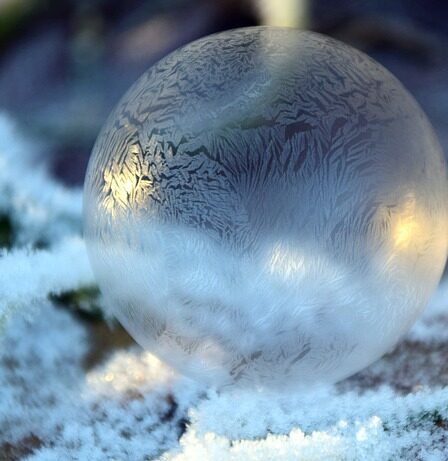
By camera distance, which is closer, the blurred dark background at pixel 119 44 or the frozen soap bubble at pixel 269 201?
the frozen soap bubble at pixel 269 201

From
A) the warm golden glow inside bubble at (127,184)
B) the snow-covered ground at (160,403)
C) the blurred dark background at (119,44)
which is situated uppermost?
the blurred dark background at (119,44)

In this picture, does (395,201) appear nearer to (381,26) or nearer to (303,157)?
(303,157)

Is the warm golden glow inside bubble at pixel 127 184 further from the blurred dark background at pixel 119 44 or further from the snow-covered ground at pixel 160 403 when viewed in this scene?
the blurred dark background at pixel 119 44

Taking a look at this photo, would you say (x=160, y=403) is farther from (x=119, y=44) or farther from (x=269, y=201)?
(x=119, y=44)

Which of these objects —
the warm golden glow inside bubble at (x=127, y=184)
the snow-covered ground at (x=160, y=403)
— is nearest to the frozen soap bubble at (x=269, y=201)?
the warm golden glow inside bubble at (x=127, y=184)

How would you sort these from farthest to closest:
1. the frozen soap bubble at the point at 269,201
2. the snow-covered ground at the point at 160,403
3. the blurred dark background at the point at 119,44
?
1. the blurred dark background at the point at 119,44
2. the snow-covered ground at the point at 160,403
3. the frozen soap bubble at the point at 269,201

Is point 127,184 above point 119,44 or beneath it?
beneath

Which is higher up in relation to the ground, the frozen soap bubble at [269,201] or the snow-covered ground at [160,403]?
the frozen soap bubble at [269,201]

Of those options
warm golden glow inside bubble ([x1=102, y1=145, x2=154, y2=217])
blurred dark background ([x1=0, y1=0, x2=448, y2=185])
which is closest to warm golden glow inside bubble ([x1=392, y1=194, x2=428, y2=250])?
warm golden glow inside bubble ([x1=102, y1=145, x2=154, y2=217])

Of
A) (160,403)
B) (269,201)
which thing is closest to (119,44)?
(160,403)
